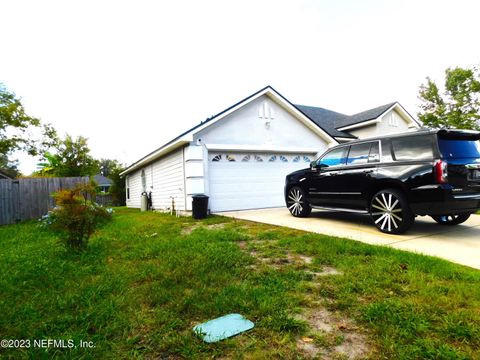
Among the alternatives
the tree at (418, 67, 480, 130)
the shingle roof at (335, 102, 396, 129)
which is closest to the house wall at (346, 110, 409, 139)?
the shingle roof at (335, 102, 396, 129)

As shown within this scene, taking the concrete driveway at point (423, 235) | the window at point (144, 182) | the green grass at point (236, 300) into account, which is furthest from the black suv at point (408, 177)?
the window at point (144, 182)

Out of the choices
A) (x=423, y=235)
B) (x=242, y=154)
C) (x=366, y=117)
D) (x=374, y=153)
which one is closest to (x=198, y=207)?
(x=242, y=154)

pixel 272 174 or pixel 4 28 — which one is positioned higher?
pixel 4 28

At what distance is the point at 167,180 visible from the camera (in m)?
12.0

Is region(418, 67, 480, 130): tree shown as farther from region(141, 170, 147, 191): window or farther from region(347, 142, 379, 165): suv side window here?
region(141, 170, 147, 191): window

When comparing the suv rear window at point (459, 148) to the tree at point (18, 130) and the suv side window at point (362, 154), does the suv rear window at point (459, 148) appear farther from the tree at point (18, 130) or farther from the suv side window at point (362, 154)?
the tree at point (18, 130)

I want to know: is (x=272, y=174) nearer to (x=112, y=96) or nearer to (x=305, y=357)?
(x=305, y=357)

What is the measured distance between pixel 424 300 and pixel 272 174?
8588 mm

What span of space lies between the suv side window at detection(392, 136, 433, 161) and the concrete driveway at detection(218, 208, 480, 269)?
1.51m

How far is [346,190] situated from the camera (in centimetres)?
579

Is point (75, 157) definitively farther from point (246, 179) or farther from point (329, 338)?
point (329, 338)

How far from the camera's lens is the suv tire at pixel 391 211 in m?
4.66

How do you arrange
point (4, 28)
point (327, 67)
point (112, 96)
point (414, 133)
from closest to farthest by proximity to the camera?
point (414, 133), point (4, 28), point (327, 67), point (112, 96)

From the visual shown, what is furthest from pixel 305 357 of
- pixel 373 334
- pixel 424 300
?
pixel 424 300
